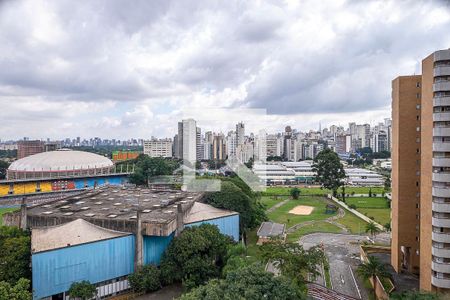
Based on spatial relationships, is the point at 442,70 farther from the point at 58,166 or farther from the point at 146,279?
the point at 58,166

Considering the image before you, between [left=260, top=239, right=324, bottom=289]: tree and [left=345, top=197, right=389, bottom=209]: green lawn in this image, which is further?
[left=345, top=197, right=389, bottom=209]: green lawn

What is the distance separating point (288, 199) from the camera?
1620 inches

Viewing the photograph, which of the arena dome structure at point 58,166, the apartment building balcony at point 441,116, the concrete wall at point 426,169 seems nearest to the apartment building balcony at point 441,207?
the concrete wall at point 426,169

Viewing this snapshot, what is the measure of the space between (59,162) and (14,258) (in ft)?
119

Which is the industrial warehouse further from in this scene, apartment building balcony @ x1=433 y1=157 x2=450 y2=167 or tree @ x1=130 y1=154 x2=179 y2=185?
tree @ x1=130 y1=154 x2=179 y2=185

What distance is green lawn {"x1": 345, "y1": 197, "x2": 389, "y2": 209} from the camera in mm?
35750

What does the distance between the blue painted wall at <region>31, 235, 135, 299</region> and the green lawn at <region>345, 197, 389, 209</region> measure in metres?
26.8

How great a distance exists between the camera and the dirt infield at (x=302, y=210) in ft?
109

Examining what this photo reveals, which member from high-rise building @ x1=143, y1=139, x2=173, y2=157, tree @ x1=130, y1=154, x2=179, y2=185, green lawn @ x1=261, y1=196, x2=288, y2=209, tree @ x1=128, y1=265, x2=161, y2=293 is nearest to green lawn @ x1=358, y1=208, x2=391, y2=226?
green lawn @ x1=261, y1=196, x2=288, y2=209

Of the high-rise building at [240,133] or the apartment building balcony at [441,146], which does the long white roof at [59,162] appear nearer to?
the high-rise building at [240,133]

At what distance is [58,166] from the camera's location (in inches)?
1849

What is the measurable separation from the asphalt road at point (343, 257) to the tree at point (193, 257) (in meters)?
6.12

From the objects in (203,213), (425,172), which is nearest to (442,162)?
(425,172)

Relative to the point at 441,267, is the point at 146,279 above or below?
below
